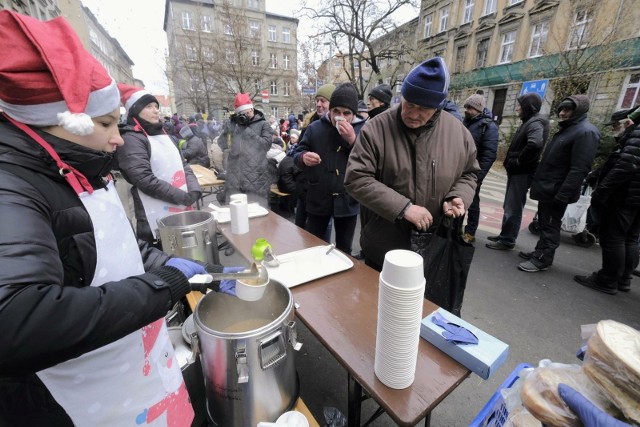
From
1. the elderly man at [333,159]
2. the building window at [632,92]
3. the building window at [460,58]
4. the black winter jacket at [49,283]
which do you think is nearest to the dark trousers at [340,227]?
the elderly man at [333,159]

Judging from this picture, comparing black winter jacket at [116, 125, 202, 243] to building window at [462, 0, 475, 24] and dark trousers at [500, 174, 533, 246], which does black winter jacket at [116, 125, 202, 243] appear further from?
building window at [462, 0, 475, 24]

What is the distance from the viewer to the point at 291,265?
5.44 feet

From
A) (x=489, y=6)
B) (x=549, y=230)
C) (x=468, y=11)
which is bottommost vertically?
(x=549, y=230)

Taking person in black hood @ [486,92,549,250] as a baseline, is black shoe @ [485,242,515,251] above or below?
below

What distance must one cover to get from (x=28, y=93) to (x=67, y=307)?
543 mm

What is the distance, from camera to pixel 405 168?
1.63 m

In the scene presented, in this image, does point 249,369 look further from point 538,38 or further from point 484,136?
point 538,38

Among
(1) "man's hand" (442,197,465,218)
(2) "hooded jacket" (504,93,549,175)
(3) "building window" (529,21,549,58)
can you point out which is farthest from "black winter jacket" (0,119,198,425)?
(3) "building window" (529,21,549,58)

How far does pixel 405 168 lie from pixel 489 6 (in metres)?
20.7

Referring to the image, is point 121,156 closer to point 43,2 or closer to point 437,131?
point 437,131

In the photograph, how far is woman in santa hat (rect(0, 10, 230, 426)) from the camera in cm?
61

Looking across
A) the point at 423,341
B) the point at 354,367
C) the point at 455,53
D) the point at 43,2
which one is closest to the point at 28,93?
the point at 354,367

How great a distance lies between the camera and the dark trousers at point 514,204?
3887mm

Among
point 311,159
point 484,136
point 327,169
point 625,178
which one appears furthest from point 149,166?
point 625,178
